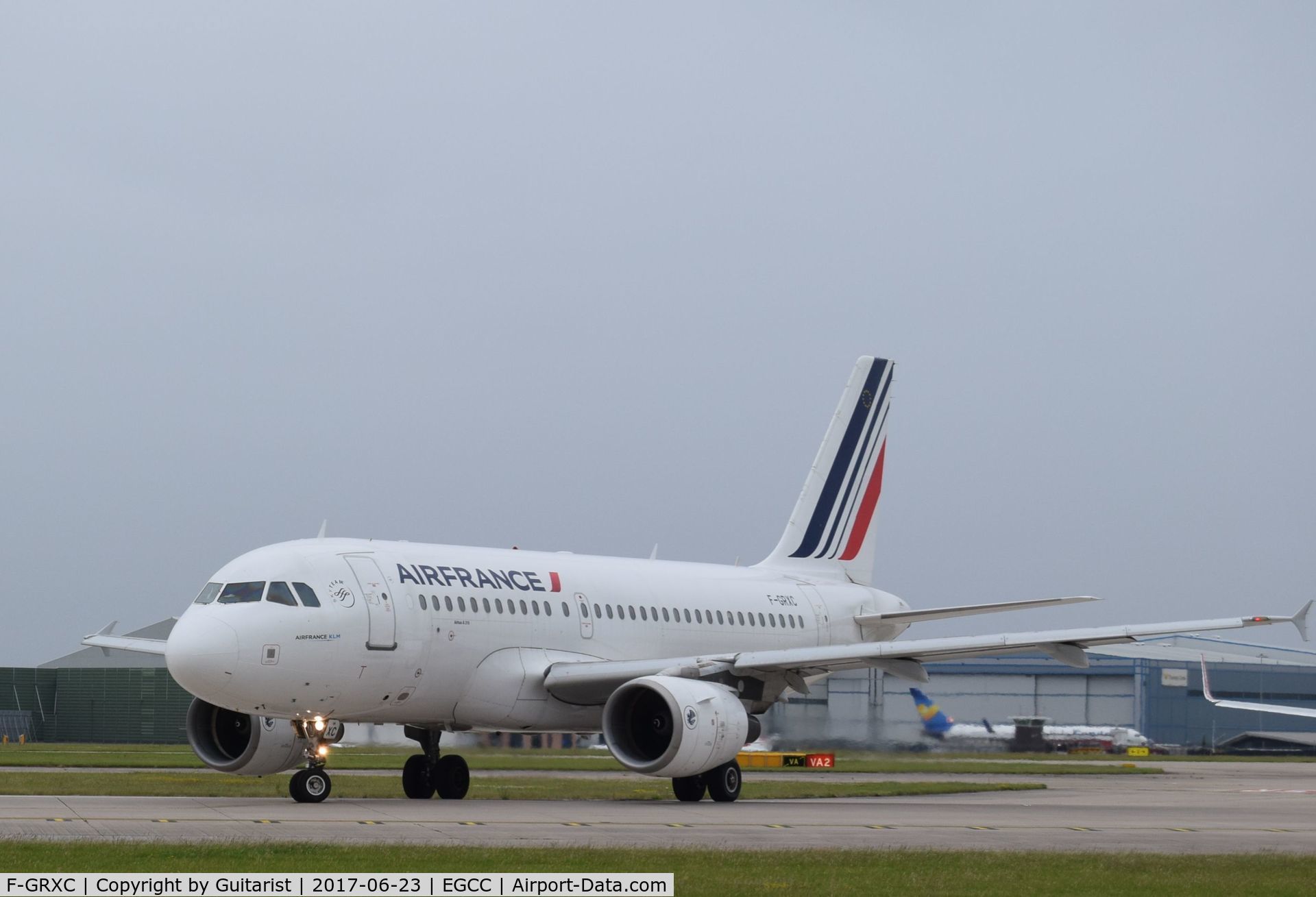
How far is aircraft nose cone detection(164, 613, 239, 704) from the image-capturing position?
2438 cm

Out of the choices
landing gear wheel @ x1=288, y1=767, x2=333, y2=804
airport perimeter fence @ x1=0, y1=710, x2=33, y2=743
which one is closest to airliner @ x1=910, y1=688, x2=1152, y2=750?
landing gear wheel @ x1=288, y1=767, x2=333, y2=804

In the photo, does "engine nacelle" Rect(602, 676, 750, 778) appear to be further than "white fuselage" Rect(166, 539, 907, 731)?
Yes

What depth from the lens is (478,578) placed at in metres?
28.7

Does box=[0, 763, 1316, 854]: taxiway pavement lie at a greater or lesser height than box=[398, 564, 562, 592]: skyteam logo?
lesser

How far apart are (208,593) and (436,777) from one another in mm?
5189

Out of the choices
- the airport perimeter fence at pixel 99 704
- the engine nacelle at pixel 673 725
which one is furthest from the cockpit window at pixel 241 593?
the airport perimeter fence at pixel 99 704

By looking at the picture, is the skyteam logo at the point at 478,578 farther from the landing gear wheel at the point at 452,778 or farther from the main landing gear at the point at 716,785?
the main landing gear at the point at 716,785

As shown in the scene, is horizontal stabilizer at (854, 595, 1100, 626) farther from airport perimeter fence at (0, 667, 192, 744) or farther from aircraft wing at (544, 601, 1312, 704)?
airport perimeter fence at (0, 667, 192, 744)

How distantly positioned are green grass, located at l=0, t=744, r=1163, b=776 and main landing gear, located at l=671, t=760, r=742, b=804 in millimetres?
6082

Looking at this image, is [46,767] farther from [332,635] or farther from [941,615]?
[941,615]

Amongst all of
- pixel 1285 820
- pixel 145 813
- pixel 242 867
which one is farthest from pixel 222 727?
pixel 1285 820

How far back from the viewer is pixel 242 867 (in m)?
15.1

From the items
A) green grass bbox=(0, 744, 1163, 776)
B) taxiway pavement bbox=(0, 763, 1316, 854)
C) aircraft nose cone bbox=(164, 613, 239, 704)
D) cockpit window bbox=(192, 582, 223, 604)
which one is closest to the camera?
taxiway pavement bbox=(0, 763, 1316, 854)

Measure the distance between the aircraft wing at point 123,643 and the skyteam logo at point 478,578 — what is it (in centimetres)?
533
